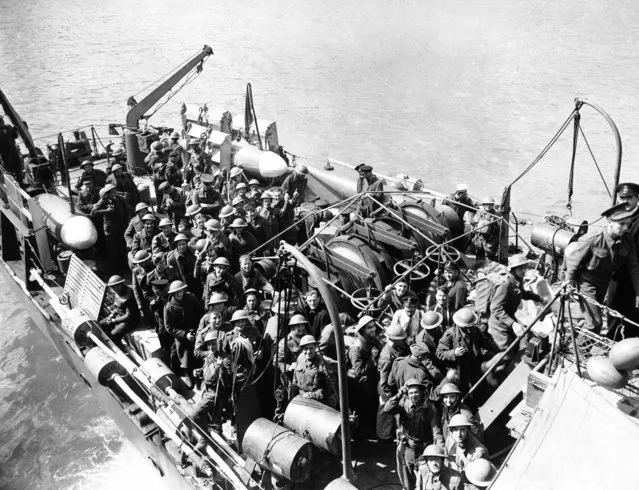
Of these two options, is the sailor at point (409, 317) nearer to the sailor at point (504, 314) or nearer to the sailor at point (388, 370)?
the sailor at point (388, 370)

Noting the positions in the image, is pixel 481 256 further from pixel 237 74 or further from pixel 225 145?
pixel 237 74

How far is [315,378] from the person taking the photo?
662cm

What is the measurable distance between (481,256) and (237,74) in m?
29.0

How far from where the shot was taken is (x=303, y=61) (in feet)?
131

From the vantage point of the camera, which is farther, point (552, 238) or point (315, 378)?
point (552, 238)

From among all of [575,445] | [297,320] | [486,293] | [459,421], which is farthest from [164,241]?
[575,445]

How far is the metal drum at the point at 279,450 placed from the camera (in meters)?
6.16

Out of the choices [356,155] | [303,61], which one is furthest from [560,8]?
[356,155]

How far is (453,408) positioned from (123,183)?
28.5 ft

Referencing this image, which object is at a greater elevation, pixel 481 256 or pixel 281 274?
pixel 281 274

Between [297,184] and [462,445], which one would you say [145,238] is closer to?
[297,184]

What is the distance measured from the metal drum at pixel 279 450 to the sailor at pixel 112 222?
557 centimetres

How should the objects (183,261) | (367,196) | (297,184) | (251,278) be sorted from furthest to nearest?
(297,184)
(367,196)
(183,261)
(251,278)

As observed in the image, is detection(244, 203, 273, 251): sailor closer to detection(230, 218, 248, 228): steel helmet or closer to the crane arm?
detection(230, 218, 248, 228): steel helmet
